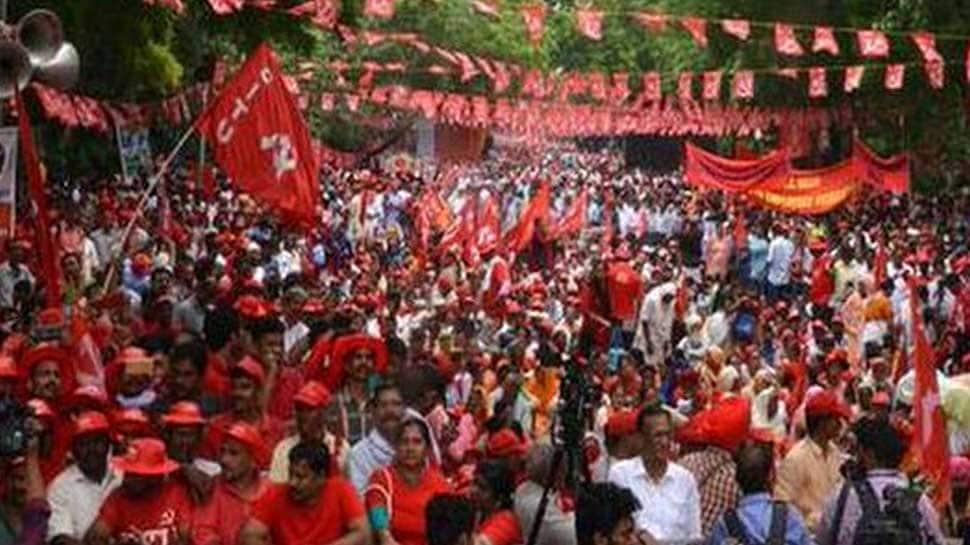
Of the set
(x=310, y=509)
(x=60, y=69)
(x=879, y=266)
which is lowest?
(x=879, y=266)

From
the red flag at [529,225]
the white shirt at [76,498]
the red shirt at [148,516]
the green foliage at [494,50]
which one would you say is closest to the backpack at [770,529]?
the red shirt at [148,516]

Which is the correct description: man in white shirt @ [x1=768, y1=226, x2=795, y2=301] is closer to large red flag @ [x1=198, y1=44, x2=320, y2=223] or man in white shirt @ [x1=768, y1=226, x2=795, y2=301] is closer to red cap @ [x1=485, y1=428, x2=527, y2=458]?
large red flag @ [x1=198, y1=44, x2=320, y2=223]

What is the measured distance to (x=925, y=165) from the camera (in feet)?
136

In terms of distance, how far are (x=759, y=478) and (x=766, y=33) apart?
33.7m

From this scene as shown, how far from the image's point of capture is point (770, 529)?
22.7 ft

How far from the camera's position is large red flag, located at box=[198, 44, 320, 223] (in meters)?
13.5

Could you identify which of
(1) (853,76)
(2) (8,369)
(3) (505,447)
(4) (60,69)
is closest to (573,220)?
(1) (853,76)

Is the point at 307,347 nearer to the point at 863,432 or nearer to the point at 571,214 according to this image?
the point at 863,432

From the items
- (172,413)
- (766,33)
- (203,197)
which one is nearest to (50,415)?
(172,413)

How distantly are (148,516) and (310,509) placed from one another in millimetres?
558

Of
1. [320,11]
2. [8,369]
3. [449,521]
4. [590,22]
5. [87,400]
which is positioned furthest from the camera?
[590,22]

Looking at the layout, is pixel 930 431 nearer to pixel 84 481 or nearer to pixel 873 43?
pixel 84 481

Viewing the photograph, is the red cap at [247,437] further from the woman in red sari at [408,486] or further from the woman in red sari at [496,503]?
the woman in red sari at [496,503]

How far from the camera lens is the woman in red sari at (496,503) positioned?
7367mm
